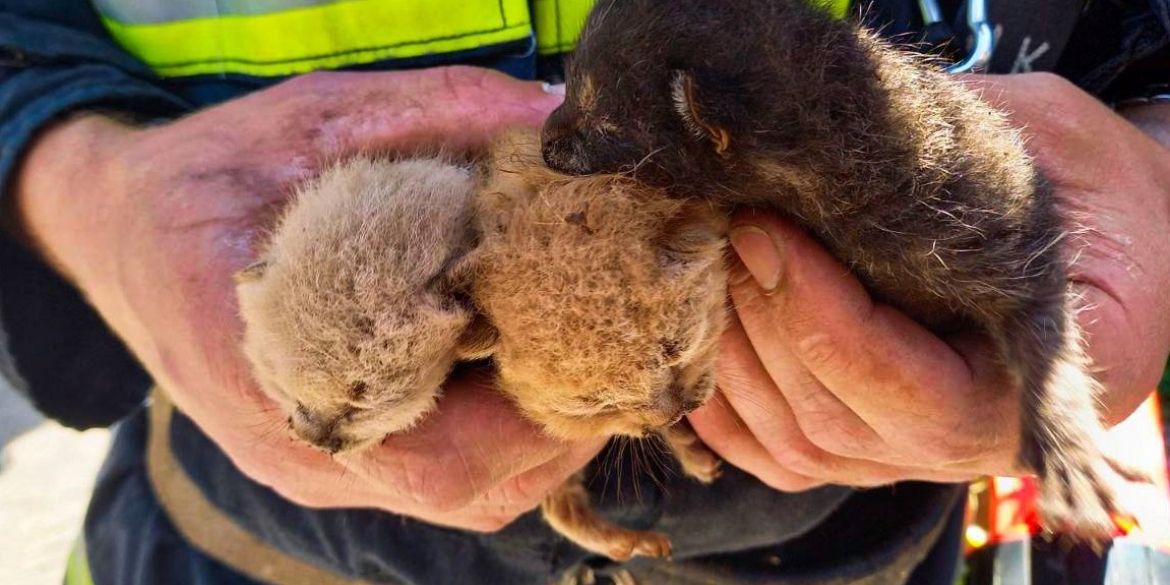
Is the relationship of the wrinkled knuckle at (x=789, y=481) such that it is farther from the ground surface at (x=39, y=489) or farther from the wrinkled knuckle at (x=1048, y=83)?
the ground surface at (x=39, y=489)

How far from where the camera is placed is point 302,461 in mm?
1718

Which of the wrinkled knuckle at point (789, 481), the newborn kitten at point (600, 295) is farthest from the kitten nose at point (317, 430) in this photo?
the wrinkled knuckle at point (789, 481)

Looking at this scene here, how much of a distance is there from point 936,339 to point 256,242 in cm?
139

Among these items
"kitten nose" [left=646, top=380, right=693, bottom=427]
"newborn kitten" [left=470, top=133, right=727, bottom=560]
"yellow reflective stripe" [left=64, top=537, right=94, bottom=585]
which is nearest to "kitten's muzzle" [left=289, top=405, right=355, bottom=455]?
"newborn kitten" [left=470, top=133, right=727, bottom=560]

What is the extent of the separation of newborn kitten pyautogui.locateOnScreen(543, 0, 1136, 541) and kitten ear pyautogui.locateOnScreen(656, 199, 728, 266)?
3 cm

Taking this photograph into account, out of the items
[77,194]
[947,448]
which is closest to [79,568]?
[77,194]

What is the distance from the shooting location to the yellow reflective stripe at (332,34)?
1.90 metres

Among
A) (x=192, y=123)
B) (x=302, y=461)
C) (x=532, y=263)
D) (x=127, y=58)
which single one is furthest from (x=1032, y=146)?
→ (x=127, y=58)

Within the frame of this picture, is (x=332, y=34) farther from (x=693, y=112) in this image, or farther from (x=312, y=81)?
(x=693, y=112)

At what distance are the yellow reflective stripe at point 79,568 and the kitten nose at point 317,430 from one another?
151 centimetres

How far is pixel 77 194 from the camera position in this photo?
191 centimetres

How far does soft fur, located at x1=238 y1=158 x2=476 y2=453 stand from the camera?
1.33 m

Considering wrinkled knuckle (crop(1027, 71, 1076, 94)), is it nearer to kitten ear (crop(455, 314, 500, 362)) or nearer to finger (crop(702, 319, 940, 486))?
finger (crop(702, 319, 940, 486))

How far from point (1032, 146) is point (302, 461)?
1.72m
